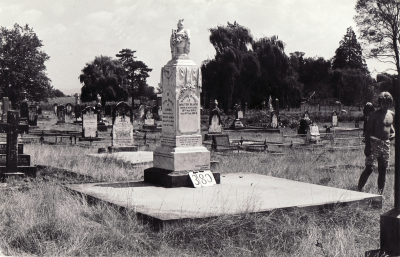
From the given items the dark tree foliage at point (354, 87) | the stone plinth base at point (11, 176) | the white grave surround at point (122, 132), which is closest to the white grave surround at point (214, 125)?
the white grave surround at point (122, 132)

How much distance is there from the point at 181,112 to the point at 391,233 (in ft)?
17.3

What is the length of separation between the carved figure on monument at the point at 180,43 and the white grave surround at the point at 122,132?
347 inches

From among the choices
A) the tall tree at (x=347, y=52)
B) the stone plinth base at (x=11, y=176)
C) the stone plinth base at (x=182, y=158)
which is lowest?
the stone plinth base at (x=11, y=176)

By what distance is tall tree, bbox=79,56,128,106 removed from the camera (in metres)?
79.9

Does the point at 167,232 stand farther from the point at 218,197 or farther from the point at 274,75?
the point at 274,75

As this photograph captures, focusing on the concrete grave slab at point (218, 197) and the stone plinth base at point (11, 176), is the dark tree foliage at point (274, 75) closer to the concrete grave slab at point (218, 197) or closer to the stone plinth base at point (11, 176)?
the stone plinth base at point (11, 176)

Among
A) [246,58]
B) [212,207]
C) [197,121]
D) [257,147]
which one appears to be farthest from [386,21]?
[212,207]

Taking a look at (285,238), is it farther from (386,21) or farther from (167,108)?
(386,21)

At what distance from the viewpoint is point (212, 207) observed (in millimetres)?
6715

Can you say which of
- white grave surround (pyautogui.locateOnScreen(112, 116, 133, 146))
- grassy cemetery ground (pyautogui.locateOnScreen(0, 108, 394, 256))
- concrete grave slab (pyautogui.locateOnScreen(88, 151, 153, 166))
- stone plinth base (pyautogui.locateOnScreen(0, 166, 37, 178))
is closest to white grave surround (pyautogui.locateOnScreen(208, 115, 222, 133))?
white grave surround (pyautogui.locateOnScreen(112, 116, 133, 146))

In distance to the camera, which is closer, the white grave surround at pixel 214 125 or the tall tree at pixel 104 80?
the white grave surround at pixel 214 125

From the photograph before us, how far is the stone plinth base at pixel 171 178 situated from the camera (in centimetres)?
871

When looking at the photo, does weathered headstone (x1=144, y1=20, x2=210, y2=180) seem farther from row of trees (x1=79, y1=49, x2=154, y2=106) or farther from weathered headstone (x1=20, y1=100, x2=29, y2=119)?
row of trees (x1=79, y1=49, x2=154, y2=106)

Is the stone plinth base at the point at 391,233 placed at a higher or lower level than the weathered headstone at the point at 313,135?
lower
